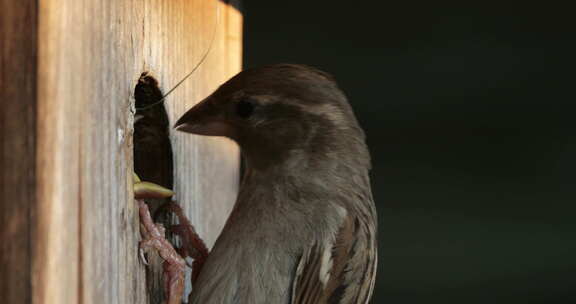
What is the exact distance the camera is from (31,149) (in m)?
1.24

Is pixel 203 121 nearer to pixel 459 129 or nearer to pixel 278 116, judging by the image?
pixel 278 116

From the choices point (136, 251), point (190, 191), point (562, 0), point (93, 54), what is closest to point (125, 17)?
point (93, 54)

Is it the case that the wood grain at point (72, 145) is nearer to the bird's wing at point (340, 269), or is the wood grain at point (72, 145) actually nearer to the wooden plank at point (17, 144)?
the wooden plank at point (17, 144)

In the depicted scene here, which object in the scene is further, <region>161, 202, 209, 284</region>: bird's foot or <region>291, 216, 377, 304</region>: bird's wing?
<region>161, 202, 209, 284</region>: bird's foot

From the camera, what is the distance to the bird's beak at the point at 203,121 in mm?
1900

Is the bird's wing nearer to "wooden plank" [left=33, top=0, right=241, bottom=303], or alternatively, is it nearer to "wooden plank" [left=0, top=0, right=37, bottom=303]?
"wooden plank" [left=33, top=0, right=241, bottom=303]

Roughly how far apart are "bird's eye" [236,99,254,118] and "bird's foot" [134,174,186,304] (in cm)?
27

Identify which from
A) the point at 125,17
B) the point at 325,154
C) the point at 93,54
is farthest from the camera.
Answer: the point at 325,154

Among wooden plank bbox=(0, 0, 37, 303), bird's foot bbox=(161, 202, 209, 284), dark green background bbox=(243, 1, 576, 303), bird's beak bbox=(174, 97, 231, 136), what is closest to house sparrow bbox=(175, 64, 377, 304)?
bird's beak bbox=(174, 97, 231, 136)

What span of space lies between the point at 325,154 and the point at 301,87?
17 cm

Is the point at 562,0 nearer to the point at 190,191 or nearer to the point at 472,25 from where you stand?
the point at 472,25

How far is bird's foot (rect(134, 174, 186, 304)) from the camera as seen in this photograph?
1668 millimetres

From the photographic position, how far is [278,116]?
6.53ft

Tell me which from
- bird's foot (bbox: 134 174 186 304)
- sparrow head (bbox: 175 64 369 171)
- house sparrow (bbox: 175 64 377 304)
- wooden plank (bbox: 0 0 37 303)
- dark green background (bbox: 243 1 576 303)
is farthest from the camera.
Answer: dark green background (bbox: 243 1 576 303)
